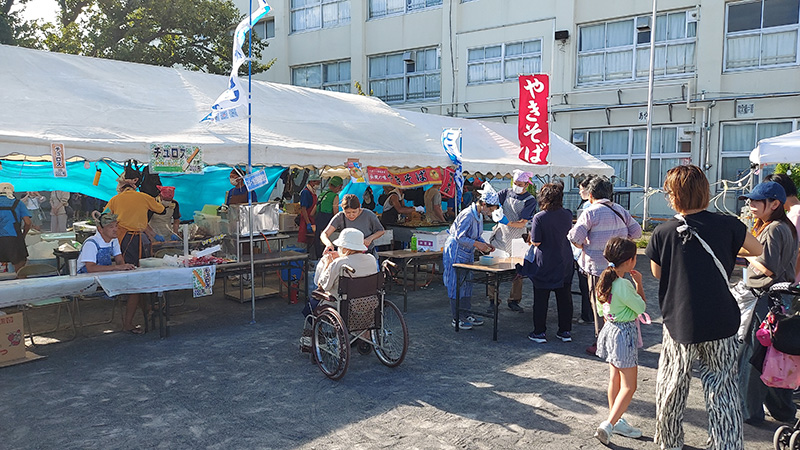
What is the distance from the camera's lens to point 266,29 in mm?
25453

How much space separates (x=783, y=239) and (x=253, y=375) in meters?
4.35

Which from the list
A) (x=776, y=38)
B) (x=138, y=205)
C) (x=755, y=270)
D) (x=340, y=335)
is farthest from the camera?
(x=776, y=38)

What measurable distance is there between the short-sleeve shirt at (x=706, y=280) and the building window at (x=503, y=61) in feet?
53.2

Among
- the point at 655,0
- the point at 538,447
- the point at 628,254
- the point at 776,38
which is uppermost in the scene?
the point at 655,0

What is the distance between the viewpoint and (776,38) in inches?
585

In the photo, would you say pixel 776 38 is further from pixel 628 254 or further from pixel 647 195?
pixel 628 254

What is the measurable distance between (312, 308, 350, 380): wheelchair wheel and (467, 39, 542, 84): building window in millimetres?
15216

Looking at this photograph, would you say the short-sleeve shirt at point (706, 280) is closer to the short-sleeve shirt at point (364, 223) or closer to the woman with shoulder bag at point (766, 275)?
the woman with shoulder bag at point (766, 275)

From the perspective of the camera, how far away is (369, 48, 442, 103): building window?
20.8 m

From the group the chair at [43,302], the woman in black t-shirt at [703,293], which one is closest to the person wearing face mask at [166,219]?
the chair at [43,302]

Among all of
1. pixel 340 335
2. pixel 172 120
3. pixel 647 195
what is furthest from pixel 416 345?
pixel 647 195

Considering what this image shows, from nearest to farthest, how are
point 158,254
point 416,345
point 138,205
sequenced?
point 416,345
point 138,205
point 158,254

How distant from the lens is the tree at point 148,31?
66.6 ft

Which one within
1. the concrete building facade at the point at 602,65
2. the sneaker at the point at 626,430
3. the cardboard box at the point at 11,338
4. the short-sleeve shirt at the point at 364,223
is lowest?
the sneaker at the point at 626,430
